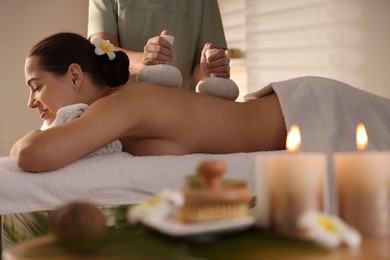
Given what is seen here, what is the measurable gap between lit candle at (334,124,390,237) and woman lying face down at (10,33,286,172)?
0.84 metres

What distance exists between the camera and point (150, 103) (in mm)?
1568

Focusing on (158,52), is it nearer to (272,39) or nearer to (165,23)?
(165,23)

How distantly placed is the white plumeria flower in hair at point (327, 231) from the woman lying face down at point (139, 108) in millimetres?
891

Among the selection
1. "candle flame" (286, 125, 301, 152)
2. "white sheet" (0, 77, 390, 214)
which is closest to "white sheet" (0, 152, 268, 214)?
"white sheet" (0, 77, 390, 214)

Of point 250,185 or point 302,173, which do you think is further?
point 250,185

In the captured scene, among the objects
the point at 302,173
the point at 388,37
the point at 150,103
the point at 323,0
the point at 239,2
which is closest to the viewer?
the point at 302,173

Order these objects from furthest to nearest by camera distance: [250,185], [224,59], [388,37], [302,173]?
[388,37], [224,59], [250,185], [302,173]

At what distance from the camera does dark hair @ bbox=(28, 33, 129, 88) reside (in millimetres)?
1718

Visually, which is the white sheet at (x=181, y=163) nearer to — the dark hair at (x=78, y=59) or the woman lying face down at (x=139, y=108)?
the woman lying face down at (x=139, y=108)

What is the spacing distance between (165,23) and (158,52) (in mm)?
771

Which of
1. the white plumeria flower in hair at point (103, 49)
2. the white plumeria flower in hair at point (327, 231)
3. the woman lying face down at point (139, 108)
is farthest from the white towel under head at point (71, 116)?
the white plumeria flower in hair at point (327, 231)

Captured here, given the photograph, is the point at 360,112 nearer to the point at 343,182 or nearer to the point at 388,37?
the point at 388,37

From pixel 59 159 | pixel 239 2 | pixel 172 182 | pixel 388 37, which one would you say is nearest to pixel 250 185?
pixel 172 182

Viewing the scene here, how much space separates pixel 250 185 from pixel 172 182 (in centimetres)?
22
